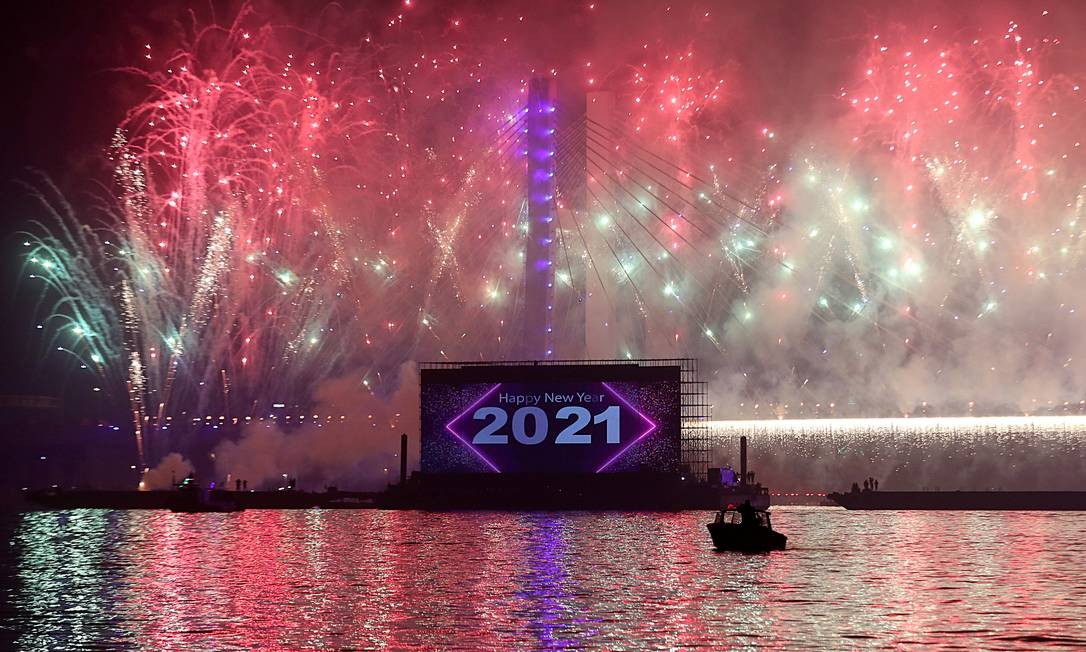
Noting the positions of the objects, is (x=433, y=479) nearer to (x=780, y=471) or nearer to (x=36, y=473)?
(x=36, y=473)

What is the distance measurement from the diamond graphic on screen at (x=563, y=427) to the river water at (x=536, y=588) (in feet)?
12.8

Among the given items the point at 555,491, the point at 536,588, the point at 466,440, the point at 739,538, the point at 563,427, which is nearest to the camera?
the point at 536,588

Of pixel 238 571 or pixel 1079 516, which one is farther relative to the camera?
pixel 1079 516

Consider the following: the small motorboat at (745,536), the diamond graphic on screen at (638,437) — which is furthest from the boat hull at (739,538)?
the diamond graphic on screen at (638,437)

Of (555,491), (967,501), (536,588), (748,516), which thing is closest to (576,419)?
(555,491)

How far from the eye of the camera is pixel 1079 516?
99688 millimetres

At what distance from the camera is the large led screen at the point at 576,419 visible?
79.1 m

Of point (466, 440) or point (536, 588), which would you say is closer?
point (536, 588)

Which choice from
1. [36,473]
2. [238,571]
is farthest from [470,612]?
[36,473]

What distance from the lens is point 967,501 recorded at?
A: 367 ft

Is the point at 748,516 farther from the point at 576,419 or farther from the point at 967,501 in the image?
the point at 967,501

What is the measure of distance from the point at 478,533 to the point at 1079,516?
179 feet

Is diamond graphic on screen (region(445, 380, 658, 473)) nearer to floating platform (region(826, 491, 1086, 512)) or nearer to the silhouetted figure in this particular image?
the silhouetted figure

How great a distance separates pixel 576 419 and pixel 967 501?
49.1m
